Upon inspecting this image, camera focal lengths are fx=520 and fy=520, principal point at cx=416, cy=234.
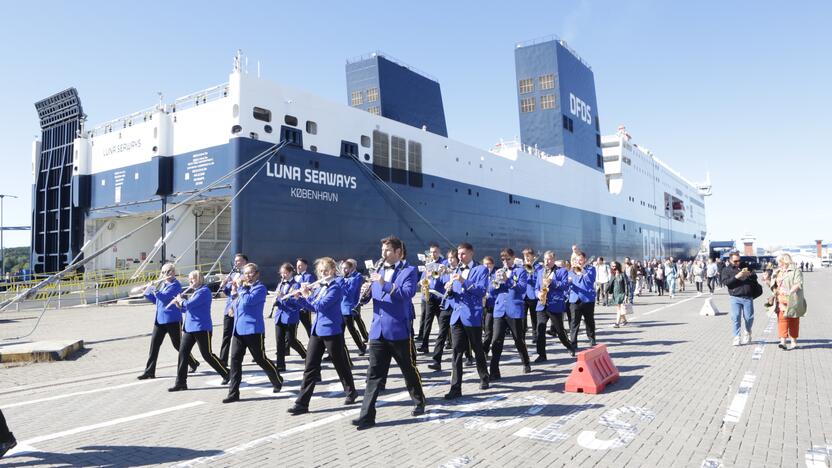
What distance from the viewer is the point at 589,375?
615cm

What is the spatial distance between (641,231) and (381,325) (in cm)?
4928

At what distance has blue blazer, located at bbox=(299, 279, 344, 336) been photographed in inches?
220

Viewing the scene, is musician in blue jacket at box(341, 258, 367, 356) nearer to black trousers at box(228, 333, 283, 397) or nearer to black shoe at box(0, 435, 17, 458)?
black trousers at box(228, 333, 283, 397)

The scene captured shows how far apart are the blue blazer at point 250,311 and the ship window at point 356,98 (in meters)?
21.8

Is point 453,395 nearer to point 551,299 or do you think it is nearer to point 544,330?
point 544,330

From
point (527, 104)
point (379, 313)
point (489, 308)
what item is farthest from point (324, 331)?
point (527, 104)

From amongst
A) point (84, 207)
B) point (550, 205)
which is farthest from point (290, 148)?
point (550, 205)

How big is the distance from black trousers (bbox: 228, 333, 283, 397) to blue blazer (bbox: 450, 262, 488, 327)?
7.70 ft

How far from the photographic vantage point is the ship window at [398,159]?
22125 millimetres

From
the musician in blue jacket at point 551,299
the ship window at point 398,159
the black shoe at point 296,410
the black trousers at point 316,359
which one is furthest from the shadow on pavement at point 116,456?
the ship window at point 398,159

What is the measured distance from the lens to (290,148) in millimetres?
18391

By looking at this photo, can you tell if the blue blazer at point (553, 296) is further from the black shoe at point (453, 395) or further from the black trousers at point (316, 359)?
the black trousers at point (316, 359)

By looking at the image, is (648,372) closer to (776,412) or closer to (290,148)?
(776,412)

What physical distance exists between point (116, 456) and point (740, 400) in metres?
6.11
